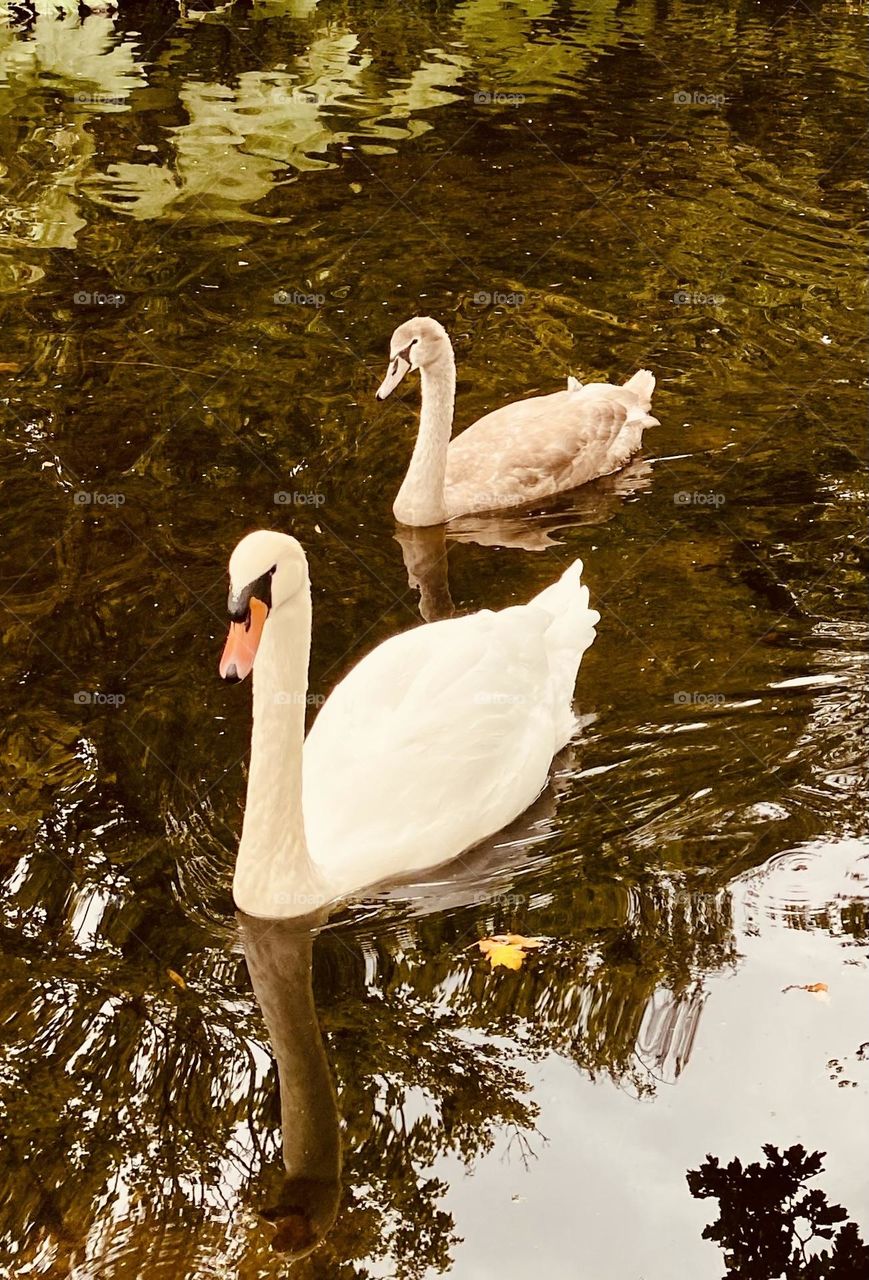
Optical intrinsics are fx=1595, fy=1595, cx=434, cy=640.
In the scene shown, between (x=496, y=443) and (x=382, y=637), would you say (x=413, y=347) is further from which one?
(x=382, y=637)

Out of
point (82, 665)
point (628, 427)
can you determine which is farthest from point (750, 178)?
point (82, 665)

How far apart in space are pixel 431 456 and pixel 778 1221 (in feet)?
15.9

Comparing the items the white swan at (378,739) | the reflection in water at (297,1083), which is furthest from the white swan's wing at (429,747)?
the reflection in water at (297,1083)

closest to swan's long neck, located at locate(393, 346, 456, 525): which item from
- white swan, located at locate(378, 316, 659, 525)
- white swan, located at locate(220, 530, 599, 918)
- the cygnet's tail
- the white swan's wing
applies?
white swan, located at locate(378, 316, 659, 525)

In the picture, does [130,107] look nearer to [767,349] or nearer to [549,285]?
[549,285]

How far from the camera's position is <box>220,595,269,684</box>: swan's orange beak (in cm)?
496

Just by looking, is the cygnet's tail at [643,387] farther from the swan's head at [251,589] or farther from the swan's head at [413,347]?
the swan's head at [251,589]

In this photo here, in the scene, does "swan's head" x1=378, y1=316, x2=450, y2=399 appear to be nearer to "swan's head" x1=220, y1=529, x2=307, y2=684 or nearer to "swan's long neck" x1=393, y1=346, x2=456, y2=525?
"swan's long neck" x1=393, y1=346, x2=456, y2=525

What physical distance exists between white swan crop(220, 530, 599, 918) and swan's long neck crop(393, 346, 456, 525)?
2028mm

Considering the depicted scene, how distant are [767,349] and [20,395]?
4.83m

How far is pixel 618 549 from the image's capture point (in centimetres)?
825

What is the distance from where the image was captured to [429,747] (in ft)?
19.1

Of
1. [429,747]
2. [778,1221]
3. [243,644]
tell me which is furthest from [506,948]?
[243,644]

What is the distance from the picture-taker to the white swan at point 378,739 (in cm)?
530
